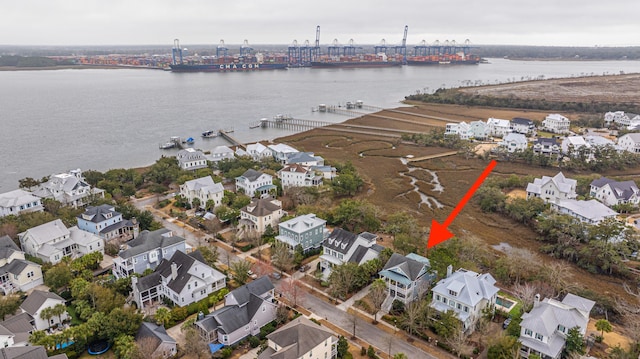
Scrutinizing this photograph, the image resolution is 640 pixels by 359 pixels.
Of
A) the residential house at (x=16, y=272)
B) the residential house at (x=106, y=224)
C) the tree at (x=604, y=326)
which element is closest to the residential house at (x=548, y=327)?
the tree at (x=604, y=326)

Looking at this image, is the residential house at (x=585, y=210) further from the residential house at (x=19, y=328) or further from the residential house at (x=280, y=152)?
the residential house at (x=19, y=328)

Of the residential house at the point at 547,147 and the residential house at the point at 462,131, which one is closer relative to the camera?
the residential house at the point at 547,147

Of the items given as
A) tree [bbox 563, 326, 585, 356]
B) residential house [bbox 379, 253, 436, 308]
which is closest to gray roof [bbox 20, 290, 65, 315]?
residential house [bbox 379, 253, 436, 308]

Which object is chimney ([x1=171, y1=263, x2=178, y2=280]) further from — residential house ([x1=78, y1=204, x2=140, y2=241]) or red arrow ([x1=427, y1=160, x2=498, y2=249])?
red arrow ([x1=427, y1=160, x2=498, y2=249])

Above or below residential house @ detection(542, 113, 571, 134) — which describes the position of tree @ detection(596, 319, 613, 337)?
below

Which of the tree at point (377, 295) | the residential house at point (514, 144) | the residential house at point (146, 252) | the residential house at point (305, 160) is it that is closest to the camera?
the tree at point (377, 295)

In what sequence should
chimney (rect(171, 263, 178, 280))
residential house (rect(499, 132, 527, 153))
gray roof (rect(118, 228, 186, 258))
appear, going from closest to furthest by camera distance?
chimney (rect(171, 263, 178, 280))
gray roof (rect(118, 228, 186, 258))
residential house (rect(499, 132, 527, 153))

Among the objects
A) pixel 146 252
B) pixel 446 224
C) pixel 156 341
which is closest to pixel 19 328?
pixel 156 341
